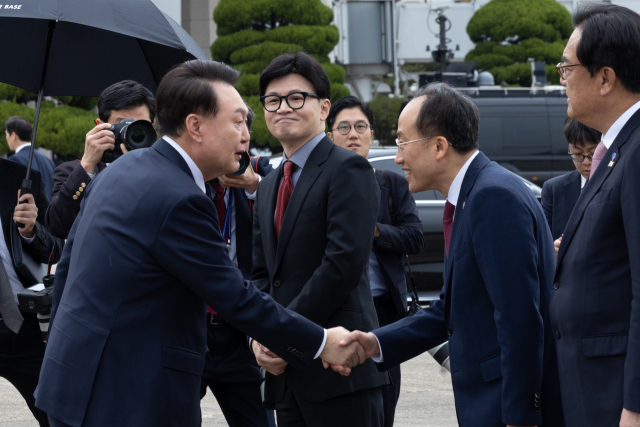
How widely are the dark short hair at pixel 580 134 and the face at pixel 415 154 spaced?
1.66 m

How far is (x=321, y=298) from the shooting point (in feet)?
10.1

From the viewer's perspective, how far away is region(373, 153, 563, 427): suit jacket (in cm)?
247

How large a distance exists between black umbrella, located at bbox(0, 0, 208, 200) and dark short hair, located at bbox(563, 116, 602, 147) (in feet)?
7.23

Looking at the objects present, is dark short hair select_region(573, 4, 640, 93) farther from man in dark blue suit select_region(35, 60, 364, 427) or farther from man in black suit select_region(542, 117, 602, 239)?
man in black suit select_region(542, 117, 602, 239)

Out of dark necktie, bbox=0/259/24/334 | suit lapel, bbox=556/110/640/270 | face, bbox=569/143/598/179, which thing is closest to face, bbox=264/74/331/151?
suit lapel, bbox=556/110/640/270

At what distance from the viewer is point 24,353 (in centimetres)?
387

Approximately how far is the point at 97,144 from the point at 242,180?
73 centimetres

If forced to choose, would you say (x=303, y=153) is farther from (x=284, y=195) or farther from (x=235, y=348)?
(x=235, y=348)

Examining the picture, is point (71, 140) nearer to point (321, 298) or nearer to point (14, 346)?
point (14, 346)

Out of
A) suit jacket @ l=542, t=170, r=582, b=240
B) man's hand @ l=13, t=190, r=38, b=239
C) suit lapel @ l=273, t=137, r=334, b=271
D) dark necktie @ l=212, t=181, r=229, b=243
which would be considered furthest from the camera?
suit jacket @ l=542, t=170, r=582, b=240

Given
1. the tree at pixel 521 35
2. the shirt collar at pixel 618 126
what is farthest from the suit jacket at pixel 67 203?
the tree at pixel 521 35

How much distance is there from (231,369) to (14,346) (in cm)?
116

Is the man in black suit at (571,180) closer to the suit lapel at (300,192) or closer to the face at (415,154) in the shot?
the face at (415,154)

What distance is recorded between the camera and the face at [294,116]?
3395 mm
